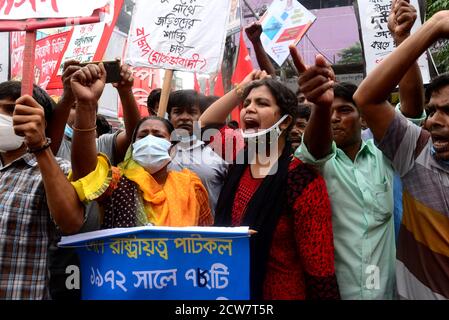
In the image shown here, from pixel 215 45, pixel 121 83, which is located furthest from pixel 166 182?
pixel 215 45

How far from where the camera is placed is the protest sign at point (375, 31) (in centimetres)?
502

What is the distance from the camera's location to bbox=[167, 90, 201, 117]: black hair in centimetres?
364

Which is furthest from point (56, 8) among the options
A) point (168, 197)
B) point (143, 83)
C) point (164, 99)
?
point (143, 83)

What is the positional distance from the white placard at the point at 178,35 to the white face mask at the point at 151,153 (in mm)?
1905

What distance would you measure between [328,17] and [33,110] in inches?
841

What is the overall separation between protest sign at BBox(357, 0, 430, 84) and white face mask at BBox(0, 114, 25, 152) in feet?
12.8

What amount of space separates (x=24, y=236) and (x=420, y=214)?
5.43ft

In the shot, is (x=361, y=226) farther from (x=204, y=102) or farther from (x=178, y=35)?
(x=178, y=35)

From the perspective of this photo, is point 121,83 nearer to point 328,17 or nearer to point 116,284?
point 116,284

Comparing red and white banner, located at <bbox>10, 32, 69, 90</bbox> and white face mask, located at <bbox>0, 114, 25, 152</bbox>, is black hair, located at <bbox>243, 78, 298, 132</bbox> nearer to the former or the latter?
white face mask, located at <bbox>0, 114, 25, 152</bbox>

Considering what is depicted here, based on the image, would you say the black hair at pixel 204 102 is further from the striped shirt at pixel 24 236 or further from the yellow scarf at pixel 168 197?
the striped shirt at pixel 24 236

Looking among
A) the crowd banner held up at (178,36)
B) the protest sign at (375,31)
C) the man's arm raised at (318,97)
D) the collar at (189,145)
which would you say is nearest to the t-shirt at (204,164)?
the collar at (189,145)

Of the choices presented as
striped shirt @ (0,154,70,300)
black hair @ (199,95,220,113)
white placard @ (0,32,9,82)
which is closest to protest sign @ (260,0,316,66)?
black hair @ (199,95,220,113)

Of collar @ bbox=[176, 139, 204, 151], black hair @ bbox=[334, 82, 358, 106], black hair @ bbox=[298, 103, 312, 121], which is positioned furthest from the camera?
black hair @ bbox=[298, 103, 312, 121]
